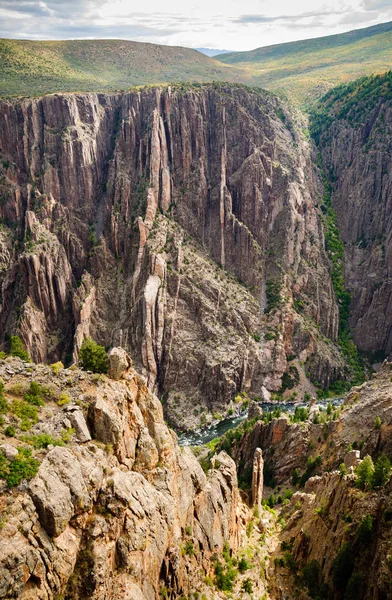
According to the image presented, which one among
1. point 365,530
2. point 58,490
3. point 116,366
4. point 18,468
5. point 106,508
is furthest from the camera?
point 365,530

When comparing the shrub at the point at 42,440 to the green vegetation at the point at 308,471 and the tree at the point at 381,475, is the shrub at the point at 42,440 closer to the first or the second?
the tree at the point at 381,475

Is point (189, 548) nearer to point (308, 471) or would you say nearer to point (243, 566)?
point (243, 566)

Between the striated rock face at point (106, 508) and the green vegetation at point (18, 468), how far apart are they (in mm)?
331

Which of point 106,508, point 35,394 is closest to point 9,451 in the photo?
point 106,508

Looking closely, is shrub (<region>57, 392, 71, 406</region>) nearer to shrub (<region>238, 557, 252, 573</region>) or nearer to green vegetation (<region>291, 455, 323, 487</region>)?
shrub (<region>238, 557, 252, 573</region>)

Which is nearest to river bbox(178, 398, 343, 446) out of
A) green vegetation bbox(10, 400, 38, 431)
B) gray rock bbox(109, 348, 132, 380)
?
gray rock bbox(109, 348, 132, 380)

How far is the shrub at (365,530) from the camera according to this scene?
4069 centimetres

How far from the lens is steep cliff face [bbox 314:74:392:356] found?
14925 centimetres

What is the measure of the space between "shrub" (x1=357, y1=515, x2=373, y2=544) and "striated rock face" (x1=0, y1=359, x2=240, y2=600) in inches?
469

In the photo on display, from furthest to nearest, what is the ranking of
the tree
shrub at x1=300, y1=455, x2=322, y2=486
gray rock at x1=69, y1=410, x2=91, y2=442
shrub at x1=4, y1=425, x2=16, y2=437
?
shrub at x1=300, y1=455, x2=322, y2=486 < the tree < gray rock at x1=69, y1=410, x2=91, y2=442 < shrub at x1=4, y1=425, x2=16, y2=437

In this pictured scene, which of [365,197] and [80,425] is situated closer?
[80,425]

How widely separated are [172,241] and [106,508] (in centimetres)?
11946

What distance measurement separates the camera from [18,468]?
26750 mm

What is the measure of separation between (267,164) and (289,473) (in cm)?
10754
